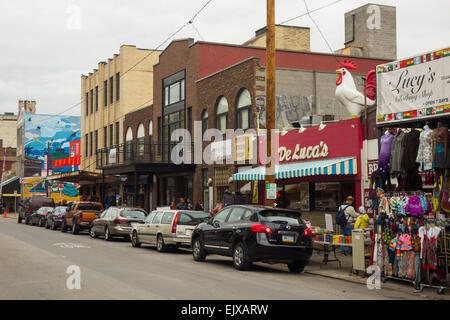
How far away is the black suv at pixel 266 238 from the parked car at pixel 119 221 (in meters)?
9.10

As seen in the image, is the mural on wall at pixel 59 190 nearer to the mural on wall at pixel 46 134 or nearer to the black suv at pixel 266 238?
the mural on wall at pixel 46 134

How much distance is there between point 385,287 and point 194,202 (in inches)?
770

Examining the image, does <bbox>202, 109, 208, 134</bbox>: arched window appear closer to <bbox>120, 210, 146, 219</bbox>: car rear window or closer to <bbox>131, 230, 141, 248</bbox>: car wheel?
<bbox>120, 210, 146, 219</bbox>: car rear window

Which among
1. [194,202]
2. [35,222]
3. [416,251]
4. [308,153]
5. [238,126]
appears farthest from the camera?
[35,222]

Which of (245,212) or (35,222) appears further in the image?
(35,222)

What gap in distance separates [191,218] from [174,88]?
53.7ft

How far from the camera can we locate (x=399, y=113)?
1256 centimetres

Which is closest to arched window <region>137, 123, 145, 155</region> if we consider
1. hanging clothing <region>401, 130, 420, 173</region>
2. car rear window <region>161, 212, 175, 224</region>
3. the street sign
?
car rear window <region>161, 212, 175, 224</region>

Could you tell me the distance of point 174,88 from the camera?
3366 centimetres

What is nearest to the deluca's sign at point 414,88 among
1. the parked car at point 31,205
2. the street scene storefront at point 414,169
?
the street scene storefront at point 414,169

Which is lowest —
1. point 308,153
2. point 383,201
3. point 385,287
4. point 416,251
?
point 385,287

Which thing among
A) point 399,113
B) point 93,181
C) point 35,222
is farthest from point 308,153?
point 93,181

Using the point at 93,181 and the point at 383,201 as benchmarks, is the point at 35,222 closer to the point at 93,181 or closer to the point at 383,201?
the point at 93,181

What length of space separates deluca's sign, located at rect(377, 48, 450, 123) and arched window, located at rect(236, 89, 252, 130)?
12.7 metres
